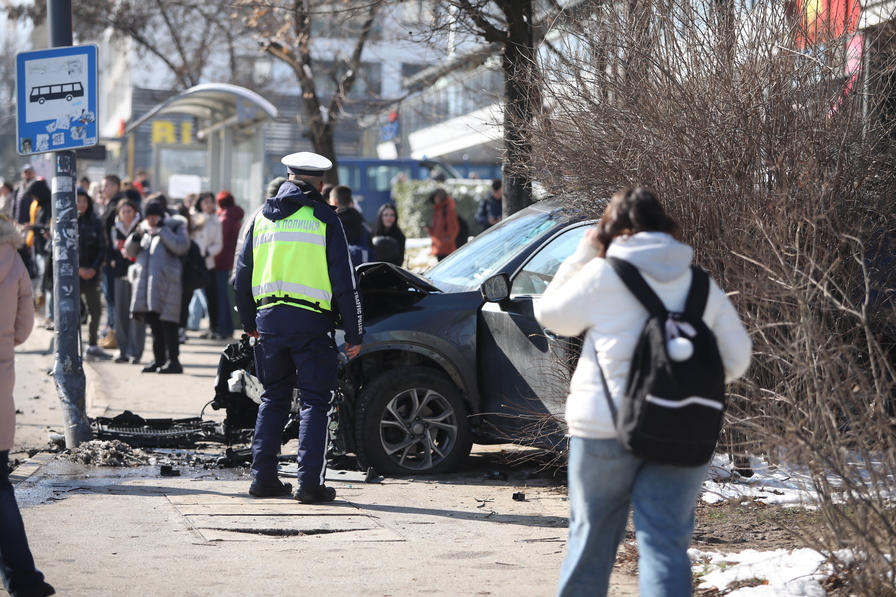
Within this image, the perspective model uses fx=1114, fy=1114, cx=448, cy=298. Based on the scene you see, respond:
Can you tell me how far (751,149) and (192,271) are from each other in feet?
25.5

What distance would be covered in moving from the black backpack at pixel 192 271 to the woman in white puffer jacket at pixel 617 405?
8988mm

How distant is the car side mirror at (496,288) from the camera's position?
21.6ft

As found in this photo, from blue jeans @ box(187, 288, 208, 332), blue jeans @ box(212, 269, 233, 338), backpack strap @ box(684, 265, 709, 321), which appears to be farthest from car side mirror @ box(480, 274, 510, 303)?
blue jeans @ box(187, 288, 208, 332)

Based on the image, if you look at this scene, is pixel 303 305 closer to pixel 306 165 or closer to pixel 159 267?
pixel 306 165

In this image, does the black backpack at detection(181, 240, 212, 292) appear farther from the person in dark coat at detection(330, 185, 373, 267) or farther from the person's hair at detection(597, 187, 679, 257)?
the person's hair at detection(597, 187, 679, 257)

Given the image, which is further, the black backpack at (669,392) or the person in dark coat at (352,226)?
the person in dark coat at (352,226)

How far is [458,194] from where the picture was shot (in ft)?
91.5

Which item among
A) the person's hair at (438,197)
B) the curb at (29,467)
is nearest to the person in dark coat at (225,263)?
the person's hair at (438,197)

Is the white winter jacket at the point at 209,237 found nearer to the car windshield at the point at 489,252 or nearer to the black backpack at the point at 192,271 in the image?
the black backpack at the point at 192,271

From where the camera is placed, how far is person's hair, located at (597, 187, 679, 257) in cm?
351

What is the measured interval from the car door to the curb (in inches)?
112

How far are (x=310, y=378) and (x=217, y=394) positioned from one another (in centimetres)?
180

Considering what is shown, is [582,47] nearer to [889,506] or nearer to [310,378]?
[310,378]

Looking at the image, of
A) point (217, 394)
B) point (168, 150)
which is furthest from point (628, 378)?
point (168, 150)
